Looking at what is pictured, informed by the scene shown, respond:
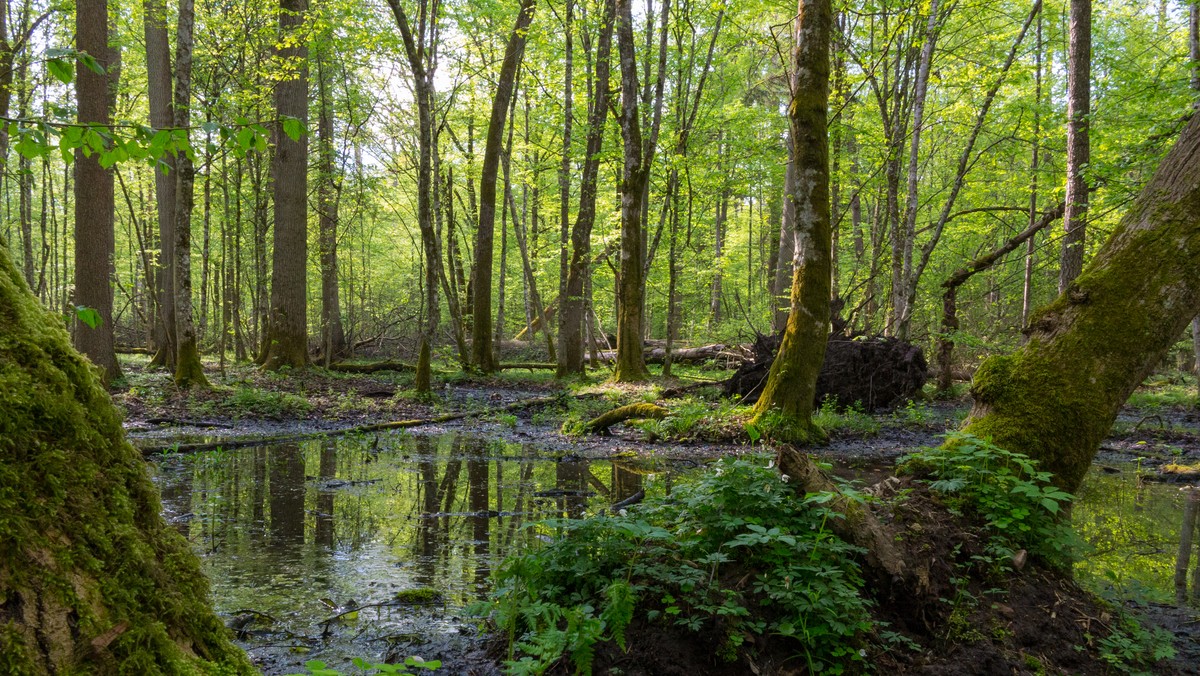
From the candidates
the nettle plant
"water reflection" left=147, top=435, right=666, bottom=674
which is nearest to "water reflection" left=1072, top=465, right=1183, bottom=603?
the nettle plant

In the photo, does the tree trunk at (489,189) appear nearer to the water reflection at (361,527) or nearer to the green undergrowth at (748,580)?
the water reflection at (361,527)

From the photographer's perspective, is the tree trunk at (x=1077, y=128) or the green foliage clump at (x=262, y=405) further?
the green foliage clump at (x=262, y=405)

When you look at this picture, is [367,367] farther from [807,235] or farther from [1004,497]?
[1004,497]

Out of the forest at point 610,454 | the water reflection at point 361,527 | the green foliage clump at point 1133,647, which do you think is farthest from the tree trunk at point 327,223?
the green foliage clump at point 1133,647

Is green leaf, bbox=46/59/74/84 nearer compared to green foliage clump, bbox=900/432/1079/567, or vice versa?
green leaf, bbox=46/59/74/84

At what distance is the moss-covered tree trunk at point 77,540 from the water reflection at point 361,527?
5.48ft

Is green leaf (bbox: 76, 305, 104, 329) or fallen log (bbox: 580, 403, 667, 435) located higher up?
green leaf (bbox: 76, 305, 104, 329)

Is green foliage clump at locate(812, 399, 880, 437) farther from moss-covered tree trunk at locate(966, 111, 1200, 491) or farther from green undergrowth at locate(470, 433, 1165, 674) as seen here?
green undergrowth at locate(470, 433, 1165, 674)

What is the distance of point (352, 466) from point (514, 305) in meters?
33.1

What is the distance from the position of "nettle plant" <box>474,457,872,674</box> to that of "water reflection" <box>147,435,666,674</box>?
577 mm

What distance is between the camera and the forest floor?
8906 millimetres

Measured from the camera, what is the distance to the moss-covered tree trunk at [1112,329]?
4172mm

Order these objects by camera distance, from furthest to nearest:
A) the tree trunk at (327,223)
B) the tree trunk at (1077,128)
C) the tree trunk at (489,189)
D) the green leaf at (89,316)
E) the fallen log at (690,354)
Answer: the fallen log at (690,354), the tree trunk at (327,223), the tree trunk at (489,189), the tree trunk at (1077,128), the green leaf at (89,316)

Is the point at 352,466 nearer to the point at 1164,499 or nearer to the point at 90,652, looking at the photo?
the point at 90,652
